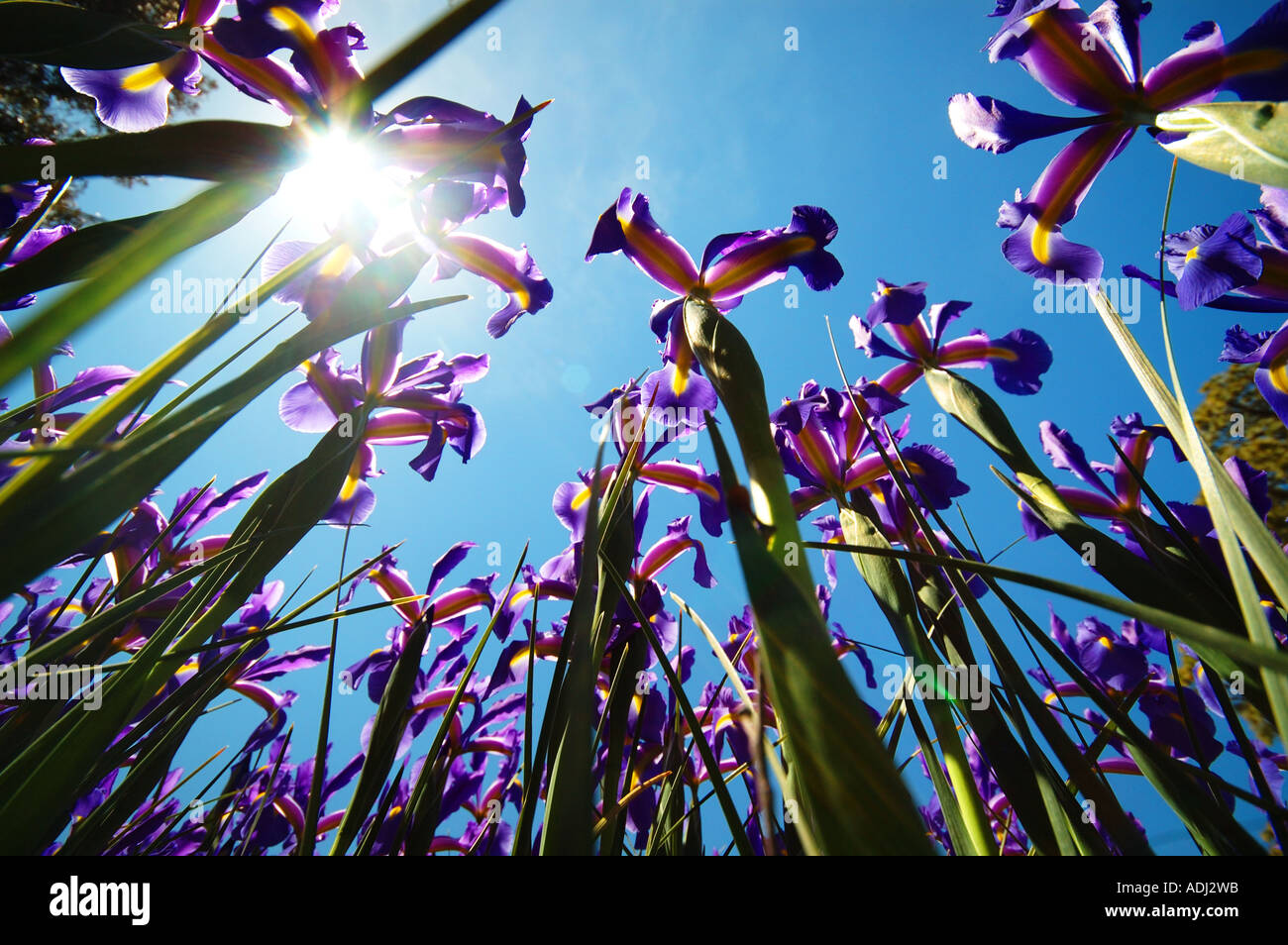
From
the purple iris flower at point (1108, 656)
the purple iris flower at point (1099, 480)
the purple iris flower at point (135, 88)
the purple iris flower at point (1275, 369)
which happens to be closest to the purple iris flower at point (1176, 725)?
the purple iris flower at point (1108, 656)

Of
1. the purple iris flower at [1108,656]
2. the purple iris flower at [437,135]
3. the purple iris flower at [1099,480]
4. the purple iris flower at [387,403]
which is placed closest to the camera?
the purple iris flower at [437,135]

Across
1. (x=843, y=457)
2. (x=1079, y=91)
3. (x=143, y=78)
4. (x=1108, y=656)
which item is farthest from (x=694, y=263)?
(x=1108, y=656)

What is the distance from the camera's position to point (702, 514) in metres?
1.47

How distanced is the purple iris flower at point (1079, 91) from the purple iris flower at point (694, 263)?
1.25 feet

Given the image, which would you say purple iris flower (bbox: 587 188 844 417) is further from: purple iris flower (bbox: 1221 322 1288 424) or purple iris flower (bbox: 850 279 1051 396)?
purple iris flower (bbox: 1221 322 1288 424)

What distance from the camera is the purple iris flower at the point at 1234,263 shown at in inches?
38.9

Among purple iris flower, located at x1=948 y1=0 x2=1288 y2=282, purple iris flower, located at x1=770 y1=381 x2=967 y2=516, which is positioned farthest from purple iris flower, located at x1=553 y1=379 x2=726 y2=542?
purple iris flower, located at x1=948 y1=0 x2=1288 y2=282

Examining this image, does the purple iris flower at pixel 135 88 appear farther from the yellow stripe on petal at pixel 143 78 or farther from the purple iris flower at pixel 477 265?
the purple iris flower at pixel 477 265

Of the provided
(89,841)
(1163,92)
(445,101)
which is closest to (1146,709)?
(1163,92)

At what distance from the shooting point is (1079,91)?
3.35 ft

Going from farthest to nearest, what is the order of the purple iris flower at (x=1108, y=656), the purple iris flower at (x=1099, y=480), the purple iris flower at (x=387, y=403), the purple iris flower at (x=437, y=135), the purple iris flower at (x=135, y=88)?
1. the purple iris flower at (x=1108, y=656)
2. the purple iris flower at (x=1099, y=480)
3. the purple iris flower at (x=387, y=403)
4. the purple iris flower at (x=135, y=88)
5. the purple iris flower at (x=437, y=135)

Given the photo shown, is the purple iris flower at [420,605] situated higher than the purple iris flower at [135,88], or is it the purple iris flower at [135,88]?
the purple iris flower at [135,88]

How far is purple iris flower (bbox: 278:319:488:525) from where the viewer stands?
1391 mm
